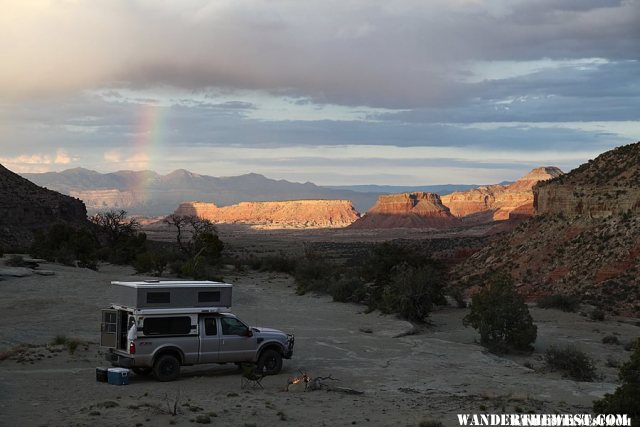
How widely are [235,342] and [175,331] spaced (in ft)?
5.25

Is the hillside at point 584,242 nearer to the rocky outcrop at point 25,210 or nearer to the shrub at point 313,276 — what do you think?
the shrub at point 313,276

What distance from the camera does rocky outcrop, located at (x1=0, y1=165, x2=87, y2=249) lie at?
68125 millimetres

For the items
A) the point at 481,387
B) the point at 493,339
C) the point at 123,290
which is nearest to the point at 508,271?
the point at 493,339

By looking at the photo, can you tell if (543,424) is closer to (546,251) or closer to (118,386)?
(118,386)

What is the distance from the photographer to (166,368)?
1789 cm

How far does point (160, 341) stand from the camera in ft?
58.3

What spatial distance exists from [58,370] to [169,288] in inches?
158

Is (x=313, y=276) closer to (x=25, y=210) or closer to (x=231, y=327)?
(x=231, y=327)

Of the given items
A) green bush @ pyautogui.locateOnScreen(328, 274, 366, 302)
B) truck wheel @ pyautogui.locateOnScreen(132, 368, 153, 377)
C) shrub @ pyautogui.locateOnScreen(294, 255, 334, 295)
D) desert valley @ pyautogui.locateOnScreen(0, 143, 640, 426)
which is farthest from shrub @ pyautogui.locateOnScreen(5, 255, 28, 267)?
truck wheel @ pyautogui.locateOnScreen(132, 368, 153, 377)

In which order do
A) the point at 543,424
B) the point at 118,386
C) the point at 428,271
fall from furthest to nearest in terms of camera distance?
1. the point at 428,271
2. the point at 118,386
3. the point at 543,424

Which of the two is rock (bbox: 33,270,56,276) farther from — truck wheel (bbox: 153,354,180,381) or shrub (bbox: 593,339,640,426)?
shrub (bbox: 593,339,640,426)

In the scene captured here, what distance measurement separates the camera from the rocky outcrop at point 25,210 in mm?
68125

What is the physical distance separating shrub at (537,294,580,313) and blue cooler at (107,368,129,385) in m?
26.5

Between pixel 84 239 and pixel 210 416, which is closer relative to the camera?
pixel 210 416
